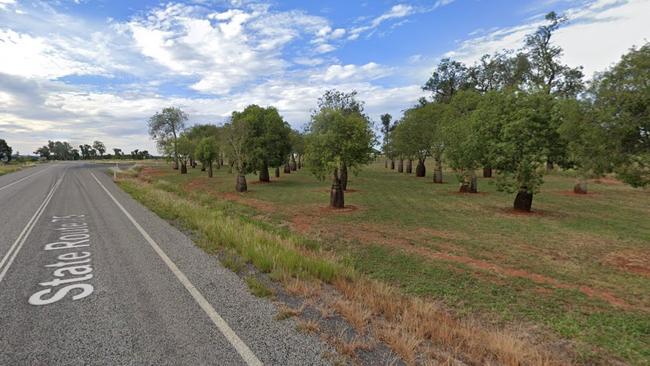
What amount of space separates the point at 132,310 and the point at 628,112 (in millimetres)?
13228

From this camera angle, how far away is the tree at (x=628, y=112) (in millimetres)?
8562

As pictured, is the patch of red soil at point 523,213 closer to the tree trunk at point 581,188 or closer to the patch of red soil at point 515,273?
the patch of red soil at point 515,273

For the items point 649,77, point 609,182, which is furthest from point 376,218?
point 609,182

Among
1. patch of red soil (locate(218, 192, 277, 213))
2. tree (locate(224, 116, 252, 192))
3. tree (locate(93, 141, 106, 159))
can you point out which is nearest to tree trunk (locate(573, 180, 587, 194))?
patch of red soil (locate(218, 192, 277, 213))

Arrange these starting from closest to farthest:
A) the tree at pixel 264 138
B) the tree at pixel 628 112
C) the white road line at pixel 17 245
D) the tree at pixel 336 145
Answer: the white road line at pixel 17 245 < the tree at pixel 628 112 < the tree at pixel 336 145 < the tree at pixel 264 138

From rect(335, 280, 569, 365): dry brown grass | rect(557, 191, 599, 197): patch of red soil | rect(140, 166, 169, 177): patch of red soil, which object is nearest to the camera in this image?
rect(335, 280, 569, 365): dry brown grass

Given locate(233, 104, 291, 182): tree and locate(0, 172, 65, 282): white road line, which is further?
locate(233, 104, 291, 182): tree

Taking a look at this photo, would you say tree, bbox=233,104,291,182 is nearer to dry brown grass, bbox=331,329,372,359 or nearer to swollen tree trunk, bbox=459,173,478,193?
swollen tree trunk, bbox=459,173,478,193

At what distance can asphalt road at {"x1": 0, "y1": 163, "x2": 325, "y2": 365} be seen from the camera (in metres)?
4.20

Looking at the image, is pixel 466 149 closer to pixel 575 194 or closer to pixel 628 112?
pixel 575 194

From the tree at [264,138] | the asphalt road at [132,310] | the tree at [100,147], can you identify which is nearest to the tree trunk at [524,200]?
the asphalt road at [132,310]

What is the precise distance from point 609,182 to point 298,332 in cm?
4183

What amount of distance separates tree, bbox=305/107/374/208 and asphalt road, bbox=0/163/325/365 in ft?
34.9

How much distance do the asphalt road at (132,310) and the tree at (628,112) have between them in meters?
10.5
